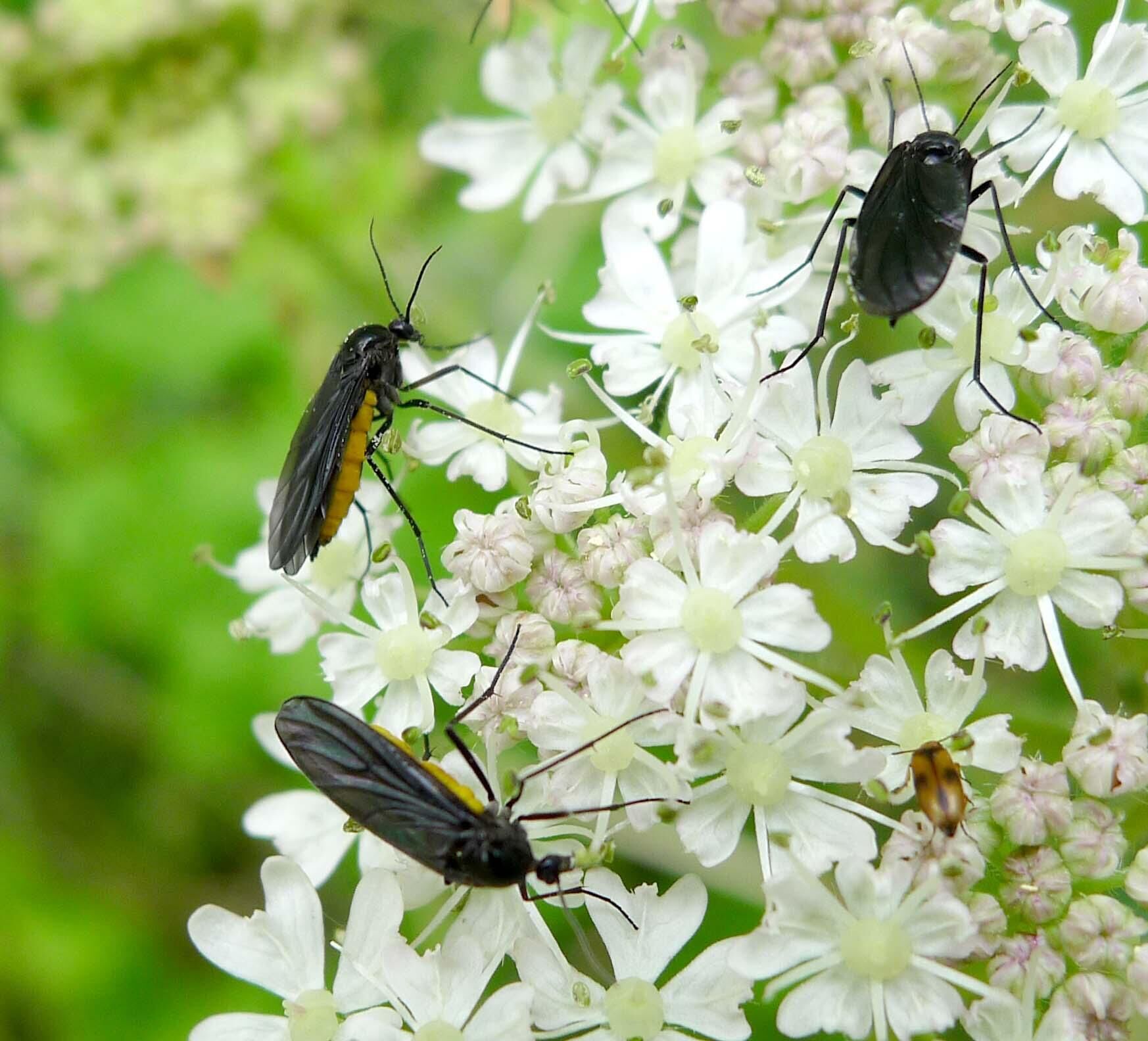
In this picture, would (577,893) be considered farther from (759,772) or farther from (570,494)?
(570,494)

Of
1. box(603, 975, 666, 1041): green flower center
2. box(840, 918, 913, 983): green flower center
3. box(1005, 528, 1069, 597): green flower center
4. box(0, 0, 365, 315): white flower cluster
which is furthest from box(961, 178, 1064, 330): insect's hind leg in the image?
box(0, 0, 365, 315): white flower cluster

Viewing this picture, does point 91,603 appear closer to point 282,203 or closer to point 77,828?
point 77,828

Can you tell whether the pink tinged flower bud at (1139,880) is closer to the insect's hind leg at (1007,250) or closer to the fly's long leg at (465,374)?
the insect's hind leg at (1007,250)

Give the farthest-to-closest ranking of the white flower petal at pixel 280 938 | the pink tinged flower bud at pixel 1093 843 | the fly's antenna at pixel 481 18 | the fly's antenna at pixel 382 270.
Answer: the fly's antenna at pixel 481 18 < the fly's antenna at pixel 382 270 < the white flower petal at pixel 280 938 < the pink tinged flower bud at pixel 1093 843

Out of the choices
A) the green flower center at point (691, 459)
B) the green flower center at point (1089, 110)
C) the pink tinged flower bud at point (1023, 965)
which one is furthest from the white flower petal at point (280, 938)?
the green flower center at point (1089, 110)

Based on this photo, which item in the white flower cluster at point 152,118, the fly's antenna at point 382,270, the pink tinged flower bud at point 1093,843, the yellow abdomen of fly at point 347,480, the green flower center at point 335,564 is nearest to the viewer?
the pink tinged flower bud at point 1093,843

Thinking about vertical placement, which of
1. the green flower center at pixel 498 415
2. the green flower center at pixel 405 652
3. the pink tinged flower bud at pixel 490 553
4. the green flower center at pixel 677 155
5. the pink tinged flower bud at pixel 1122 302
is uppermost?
the green flower center at pixel 677 155

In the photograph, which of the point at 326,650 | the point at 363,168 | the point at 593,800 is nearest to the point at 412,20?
the point at 363,168

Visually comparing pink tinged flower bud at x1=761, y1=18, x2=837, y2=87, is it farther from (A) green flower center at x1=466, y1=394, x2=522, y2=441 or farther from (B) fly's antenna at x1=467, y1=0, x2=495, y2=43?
(A) green flower center at x1=466, y1=394, x2=522, y2=441
